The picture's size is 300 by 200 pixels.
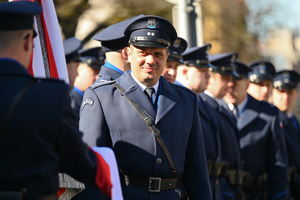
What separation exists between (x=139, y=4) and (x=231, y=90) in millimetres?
8111

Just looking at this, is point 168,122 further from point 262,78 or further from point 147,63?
point 262,78

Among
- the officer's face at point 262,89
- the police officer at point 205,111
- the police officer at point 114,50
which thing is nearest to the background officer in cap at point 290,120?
the officer's face at point 262,89

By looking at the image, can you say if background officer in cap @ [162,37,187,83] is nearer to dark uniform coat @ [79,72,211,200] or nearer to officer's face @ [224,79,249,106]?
dark uniform coat @ [79,72,211,200]

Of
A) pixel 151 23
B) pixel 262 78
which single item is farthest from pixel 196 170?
pixel 262 78

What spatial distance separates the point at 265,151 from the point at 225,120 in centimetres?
83

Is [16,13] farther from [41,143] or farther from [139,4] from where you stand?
[139,4]

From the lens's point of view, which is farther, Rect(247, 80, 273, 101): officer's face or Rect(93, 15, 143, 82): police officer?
Rect(247, 80, 273, 101): officer's face

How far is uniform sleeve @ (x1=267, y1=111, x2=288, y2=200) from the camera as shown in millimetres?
5797

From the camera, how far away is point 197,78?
523 cm

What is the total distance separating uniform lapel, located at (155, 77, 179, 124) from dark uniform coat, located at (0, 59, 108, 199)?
42.2 inches

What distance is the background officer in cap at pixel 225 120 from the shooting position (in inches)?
209

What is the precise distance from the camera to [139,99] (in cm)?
340

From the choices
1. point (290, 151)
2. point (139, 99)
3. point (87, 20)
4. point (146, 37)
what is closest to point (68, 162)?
point (139, 99)

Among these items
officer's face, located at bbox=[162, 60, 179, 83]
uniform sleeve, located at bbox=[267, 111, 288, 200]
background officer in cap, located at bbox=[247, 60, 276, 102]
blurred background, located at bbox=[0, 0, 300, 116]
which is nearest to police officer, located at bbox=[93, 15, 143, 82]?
officer's face, located at bbox=[162, 60, 179, 83]
